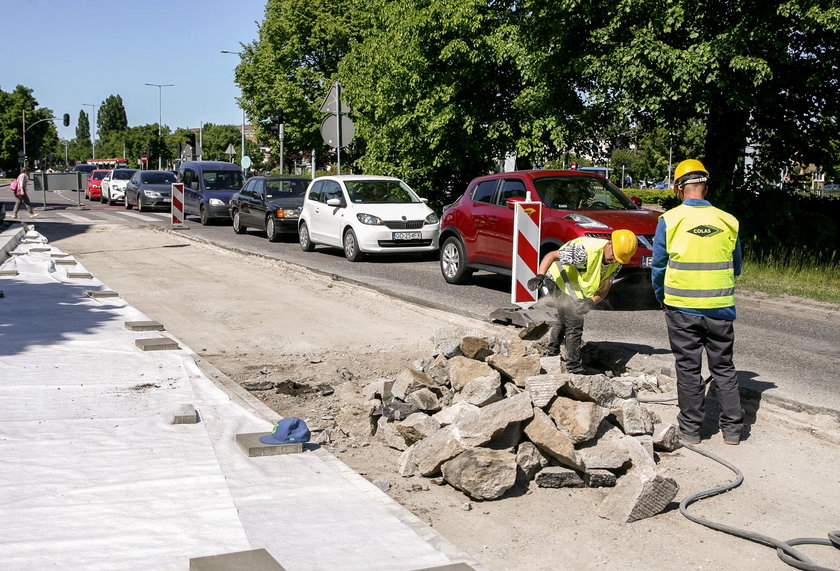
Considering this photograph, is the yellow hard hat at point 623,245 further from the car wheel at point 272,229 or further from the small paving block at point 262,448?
the car wheel at point 272,229

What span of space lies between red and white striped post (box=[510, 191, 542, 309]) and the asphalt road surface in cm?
51

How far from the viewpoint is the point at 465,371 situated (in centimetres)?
595

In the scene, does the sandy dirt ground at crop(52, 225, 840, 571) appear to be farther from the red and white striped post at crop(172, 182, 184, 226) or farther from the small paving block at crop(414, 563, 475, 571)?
the red and white striped post at crop(172, 182, 184, 226)

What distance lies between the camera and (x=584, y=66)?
15.6 metres

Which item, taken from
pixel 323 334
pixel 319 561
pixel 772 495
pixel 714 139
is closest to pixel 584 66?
pixel 714 139

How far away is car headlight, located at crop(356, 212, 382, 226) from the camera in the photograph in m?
17.2

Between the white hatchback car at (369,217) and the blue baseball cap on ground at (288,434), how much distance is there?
12.0 meters

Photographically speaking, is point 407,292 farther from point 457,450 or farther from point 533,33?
point 457,450

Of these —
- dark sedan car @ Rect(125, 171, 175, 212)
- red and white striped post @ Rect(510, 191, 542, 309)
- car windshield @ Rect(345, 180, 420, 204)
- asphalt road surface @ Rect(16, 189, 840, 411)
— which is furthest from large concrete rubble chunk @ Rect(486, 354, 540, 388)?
dark sedan car @ Rect(125, 171, 175, 212)

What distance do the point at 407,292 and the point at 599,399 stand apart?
24.5 feet

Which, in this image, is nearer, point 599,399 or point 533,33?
point 599,399

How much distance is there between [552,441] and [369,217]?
12801 mm

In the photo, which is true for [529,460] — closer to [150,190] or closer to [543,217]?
[543,217]

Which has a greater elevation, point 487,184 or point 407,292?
point 487,184
